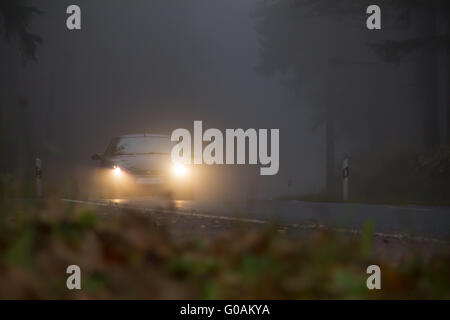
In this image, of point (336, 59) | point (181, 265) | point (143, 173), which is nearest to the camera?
point (181, 265)

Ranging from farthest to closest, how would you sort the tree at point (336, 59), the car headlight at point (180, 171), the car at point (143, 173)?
the tree at point (336, 59) → the car headlight at point (180, 171) → the car at point (143, 173)

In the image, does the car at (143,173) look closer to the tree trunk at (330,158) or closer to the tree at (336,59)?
the tree at (336,59)

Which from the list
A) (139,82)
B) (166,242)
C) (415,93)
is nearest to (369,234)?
(166,242)

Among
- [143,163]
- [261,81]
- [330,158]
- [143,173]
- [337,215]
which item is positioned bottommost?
[337,215]

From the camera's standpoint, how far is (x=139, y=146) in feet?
36.5

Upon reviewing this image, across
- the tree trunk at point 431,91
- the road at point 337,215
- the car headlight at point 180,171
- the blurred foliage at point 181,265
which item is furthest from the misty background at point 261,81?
the blurred foliage at point 181,265

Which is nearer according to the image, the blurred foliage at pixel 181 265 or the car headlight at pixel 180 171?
the blurred foliage at pixel 181 265

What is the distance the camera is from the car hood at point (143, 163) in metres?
10.2

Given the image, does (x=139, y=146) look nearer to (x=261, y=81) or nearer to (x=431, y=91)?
(x=431, y=91)

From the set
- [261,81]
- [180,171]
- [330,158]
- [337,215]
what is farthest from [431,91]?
[337,215]

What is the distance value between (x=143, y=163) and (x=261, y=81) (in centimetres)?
1840

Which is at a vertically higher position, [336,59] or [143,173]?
[336,59]

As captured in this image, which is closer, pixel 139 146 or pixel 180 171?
pixel 180 171

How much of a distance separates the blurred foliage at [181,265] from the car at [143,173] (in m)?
6.13
